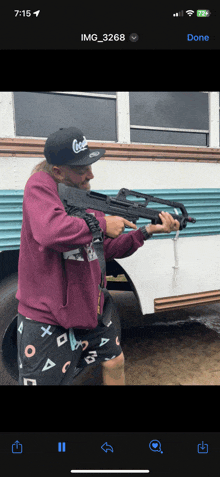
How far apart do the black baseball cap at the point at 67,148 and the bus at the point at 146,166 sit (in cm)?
38

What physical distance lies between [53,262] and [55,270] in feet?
0.11

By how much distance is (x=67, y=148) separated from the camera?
1155 millimetres

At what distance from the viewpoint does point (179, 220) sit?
159cm

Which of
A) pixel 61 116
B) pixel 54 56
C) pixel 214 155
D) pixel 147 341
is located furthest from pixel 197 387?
pixel 147 341

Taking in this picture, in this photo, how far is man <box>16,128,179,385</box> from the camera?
1.06m

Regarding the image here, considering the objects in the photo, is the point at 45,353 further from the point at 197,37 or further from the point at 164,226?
the point at 197,37

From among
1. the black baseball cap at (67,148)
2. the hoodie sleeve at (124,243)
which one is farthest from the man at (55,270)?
the hoodie sleeve at (124,243)

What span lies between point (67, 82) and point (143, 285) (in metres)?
1.41
